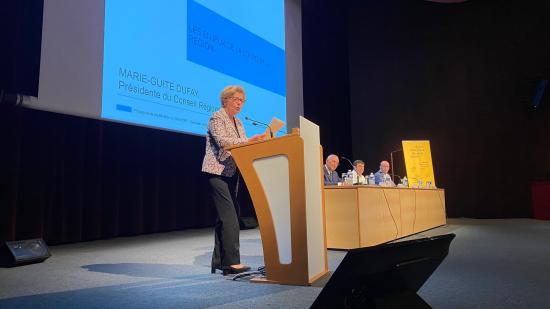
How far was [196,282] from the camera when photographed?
228 centimetres

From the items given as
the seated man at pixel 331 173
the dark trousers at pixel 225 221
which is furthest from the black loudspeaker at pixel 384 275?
the seated man at pixel 331 173

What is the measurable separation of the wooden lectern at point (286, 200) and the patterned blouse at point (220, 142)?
139mm

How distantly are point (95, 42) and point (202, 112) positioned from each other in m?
1.23

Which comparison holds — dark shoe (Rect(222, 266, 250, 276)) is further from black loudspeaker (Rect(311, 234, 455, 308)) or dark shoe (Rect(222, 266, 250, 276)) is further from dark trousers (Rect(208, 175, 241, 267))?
black loudspeaker (Rect(311, 234, 455, 308))

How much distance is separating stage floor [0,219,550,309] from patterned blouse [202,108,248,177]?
64cm

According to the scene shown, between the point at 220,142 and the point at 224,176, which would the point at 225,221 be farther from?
the point at 220,142

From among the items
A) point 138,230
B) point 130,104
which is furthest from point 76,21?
point 138,230

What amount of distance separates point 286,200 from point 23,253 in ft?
6.77

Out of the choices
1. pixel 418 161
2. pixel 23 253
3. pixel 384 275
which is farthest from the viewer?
pixel 418 161

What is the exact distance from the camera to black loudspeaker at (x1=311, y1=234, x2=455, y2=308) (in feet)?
2.92

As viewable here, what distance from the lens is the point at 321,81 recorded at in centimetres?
841

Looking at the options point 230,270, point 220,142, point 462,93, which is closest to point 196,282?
point 230,270

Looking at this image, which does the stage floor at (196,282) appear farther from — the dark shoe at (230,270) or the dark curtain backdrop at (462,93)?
the dark curtain backdrop at (462,93)

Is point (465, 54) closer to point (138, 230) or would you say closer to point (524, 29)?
point (524, 29)
